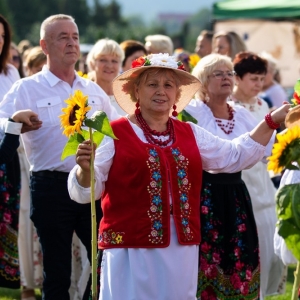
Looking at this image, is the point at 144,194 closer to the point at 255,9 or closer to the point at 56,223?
the point at 56,223


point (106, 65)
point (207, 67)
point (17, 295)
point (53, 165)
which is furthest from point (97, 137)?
point (17, 295)

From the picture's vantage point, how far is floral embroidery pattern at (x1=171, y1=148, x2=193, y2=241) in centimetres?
535

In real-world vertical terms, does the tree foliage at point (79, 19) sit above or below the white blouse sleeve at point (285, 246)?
above

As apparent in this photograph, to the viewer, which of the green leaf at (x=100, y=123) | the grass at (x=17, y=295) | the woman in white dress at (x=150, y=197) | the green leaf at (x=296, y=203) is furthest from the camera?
the grass at (x=17, y=295)

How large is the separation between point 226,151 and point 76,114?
1062mm

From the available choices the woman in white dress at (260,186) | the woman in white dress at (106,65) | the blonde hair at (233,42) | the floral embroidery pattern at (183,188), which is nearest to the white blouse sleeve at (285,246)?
the floral embroidery pattern at (183,188)

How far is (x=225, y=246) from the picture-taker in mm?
6840

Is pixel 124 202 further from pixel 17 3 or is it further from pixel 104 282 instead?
pixel 17 3

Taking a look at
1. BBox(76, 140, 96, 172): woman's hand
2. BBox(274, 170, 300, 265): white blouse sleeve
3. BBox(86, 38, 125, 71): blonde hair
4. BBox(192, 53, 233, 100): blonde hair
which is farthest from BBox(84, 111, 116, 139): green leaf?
BBox(86, 38, 125, 71): blonde hair

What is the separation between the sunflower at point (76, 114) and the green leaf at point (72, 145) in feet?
0.30

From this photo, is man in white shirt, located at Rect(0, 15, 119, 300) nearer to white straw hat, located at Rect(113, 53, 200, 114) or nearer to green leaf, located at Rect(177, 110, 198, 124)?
green leaf, located at Rect(177, 110, 198, 124)

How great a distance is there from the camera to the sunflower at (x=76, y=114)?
496cm

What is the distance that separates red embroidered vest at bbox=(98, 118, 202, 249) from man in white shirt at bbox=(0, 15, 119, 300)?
3.96ft

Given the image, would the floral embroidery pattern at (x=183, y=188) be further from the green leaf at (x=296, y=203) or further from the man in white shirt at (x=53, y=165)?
the man in white shirt at (x=53, y=165)
